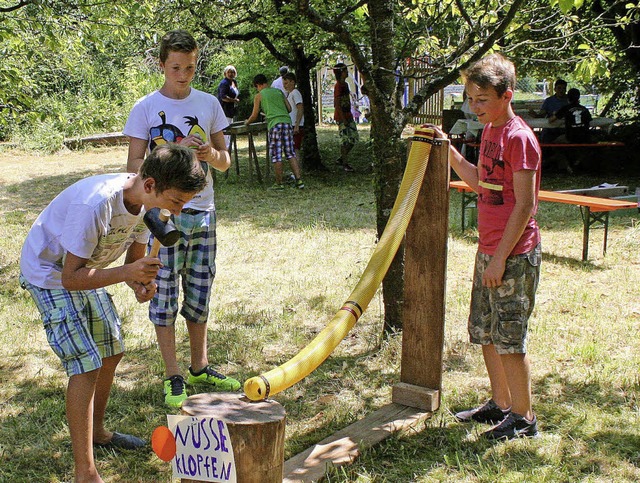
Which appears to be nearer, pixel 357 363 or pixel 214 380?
pixel 214 380

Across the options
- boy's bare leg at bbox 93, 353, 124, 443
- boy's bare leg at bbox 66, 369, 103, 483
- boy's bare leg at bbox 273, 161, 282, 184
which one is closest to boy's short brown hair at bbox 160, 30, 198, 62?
boy's bare leg at bbox 93, 353, 124, 443

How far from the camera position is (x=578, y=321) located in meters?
5.09

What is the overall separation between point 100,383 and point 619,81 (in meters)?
15.0

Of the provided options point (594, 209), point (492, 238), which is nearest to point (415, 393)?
point (492, 238)

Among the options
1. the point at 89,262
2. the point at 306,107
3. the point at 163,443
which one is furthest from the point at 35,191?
the point at 163,443

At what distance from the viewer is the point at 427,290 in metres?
3.69

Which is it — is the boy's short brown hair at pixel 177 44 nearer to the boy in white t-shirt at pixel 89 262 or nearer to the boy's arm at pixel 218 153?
the boy's arm at pixel 218 153

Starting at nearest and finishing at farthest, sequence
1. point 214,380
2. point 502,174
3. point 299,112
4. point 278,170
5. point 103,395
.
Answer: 1. point 502,174
2. point 103,395
3. point 214,380
4. point 278,170
5. point 299,112

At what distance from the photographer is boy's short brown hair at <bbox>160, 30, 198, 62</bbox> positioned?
364 centimetres

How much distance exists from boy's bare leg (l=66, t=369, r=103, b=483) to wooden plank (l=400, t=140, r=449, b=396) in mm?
1626

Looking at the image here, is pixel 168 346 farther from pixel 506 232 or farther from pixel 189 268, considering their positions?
pixel 506 232

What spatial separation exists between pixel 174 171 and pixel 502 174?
147 centimetres

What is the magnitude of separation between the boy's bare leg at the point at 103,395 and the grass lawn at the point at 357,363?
9 cm

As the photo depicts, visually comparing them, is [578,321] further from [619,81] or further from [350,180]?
[619,81]
